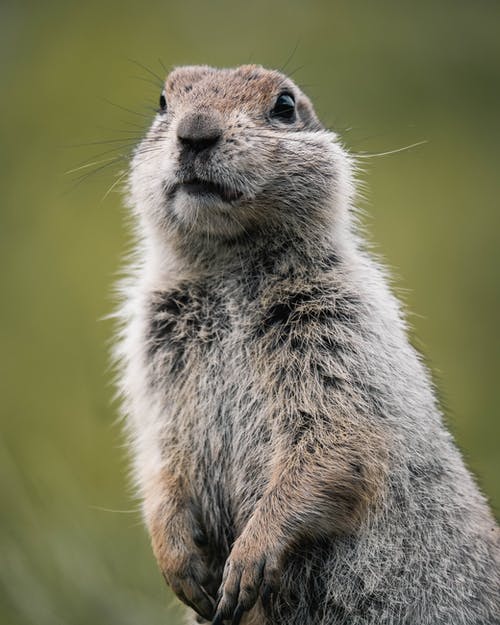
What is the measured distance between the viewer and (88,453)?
33.6 feet

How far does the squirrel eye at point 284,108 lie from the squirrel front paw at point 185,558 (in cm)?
234

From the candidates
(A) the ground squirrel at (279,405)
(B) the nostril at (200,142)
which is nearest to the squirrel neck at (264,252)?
(A) the ground squirrel at (279,405)

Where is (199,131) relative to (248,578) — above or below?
above

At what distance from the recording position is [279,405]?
5.34 meters

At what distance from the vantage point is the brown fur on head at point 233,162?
523 cm

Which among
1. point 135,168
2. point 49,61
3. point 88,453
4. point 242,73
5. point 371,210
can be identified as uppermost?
point 49,61

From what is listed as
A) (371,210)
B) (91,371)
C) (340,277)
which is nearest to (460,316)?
(371,210)

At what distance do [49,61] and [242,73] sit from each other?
9584mm

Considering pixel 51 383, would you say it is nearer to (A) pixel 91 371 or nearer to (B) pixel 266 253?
(A) pixel 91 371

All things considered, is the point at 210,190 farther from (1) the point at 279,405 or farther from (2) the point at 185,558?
(2) the point at 185,558

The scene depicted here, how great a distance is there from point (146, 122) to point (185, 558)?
10.5 ft

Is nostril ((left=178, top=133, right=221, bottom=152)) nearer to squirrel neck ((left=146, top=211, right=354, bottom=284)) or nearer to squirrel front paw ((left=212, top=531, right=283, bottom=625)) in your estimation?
squirrel neck ((left=146, top=211, right=354, bottom=284))

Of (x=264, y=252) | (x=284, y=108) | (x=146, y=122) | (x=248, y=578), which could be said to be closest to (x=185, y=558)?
(x=248, y=578)

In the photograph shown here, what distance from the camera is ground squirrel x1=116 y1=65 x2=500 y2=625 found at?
5.15m
